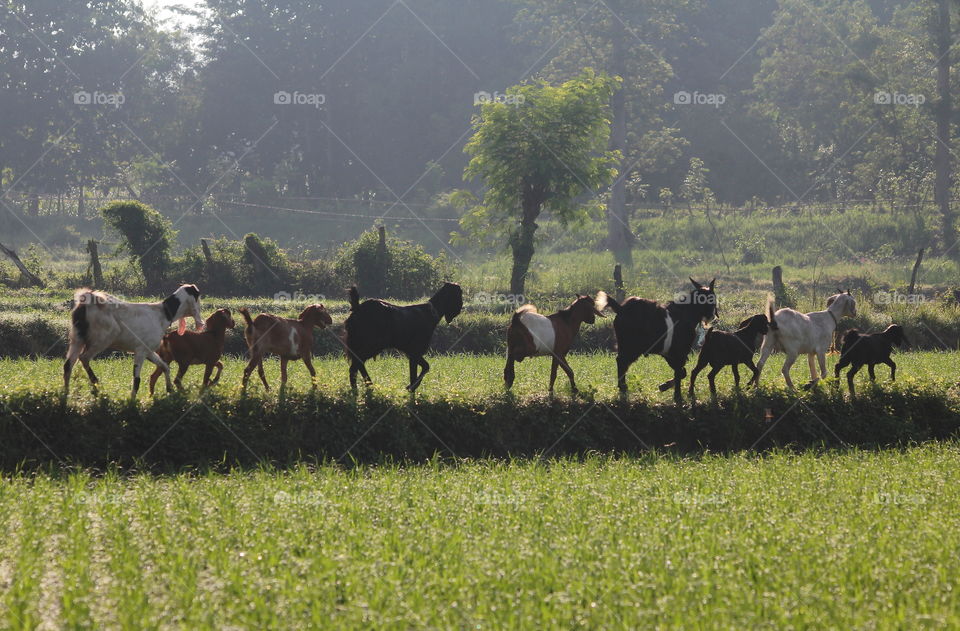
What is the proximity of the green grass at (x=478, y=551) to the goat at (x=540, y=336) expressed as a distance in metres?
2.83

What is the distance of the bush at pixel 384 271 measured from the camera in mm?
27047

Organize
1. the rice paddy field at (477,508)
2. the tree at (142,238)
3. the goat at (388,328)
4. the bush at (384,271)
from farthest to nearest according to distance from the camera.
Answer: the bush at (384,271)
the tree at (142,238)
the goat at (388,328)
the rice paddy field at (477,508)

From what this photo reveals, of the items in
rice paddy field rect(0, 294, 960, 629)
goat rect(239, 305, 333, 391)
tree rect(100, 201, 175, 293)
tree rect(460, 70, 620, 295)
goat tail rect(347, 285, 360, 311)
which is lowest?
rice paddy field rect(0, 294, 960, 629)

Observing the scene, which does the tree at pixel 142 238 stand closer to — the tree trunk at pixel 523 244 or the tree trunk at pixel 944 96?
the tree trunk at pixel 523 244

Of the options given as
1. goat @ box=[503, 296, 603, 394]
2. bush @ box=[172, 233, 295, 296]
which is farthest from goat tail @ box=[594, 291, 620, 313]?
bush @ box=[172, 233, 295, 296]

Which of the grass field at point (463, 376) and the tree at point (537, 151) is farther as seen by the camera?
the tree at point (537, 151)

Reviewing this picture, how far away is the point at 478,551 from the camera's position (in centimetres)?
672

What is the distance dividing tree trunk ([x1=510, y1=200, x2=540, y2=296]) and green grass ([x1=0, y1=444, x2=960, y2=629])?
54.3 feet

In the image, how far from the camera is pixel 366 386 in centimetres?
1127

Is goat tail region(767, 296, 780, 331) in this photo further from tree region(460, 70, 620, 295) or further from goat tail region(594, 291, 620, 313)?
tree region(460, 70, 620, 295)

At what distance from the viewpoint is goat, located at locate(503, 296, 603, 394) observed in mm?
11984

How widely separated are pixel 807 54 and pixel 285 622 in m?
55.4

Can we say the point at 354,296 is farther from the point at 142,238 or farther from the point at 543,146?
the point at 142,238

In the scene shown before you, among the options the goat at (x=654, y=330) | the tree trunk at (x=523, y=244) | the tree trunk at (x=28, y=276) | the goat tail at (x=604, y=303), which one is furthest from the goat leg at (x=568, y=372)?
the tree trunk at (x=28, y=276)
